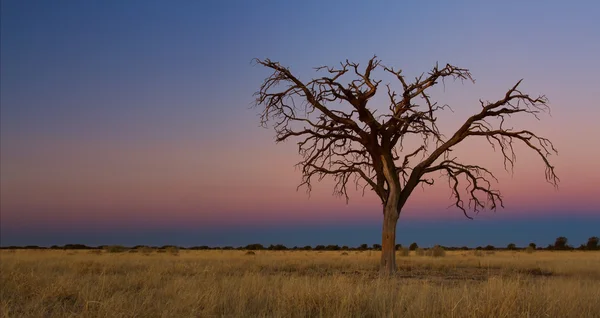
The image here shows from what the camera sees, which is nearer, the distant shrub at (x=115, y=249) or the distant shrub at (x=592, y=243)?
the distant shrub at (x=115, y=249)

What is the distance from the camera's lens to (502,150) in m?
20.4

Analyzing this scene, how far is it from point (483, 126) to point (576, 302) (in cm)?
1198

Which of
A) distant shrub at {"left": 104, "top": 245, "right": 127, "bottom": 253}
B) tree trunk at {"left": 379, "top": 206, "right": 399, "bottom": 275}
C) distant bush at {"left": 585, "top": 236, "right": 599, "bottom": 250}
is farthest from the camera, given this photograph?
distant bush at {"left": 585, "top": 236, "right": 599, "bottom": 250}

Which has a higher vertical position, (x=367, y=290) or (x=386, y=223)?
(x=386, y=223)

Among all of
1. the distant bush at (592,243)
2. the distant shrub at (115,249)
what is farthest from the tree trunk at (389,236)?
the distant bush at (592,243)

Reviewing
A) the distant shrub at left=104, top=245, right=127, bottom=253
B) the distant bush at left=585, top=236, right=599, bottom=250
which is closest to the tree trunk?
the distant shrub at left=104, top=245, right=127, bottom=253

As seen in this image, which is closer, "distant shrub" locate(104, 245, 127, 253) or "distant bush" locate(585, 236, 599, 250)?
"distant shrub" locate(104, 245, 127, 253)

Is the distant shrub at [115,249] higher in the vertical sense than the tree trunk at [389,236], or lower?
lower

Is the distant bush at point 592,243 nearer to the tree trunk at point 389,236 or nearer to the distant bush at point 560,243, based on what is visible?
the distant bush at point 560,243

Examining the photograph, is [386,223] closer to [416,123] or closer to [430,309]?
[416,123]

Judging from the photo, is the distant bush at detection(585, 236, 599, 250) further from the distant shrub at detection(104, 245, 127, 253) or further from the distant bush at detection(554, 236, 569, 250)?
the distant shrub at detection(104, 245, 127, 253)

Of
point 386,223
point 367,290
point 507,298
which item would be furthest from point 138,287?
point 386,223

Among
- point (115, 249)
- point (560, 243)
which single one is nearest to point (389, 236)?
point (115, 249)

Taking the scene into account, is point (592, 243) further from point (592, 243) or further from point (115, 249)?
point (115, 249)
